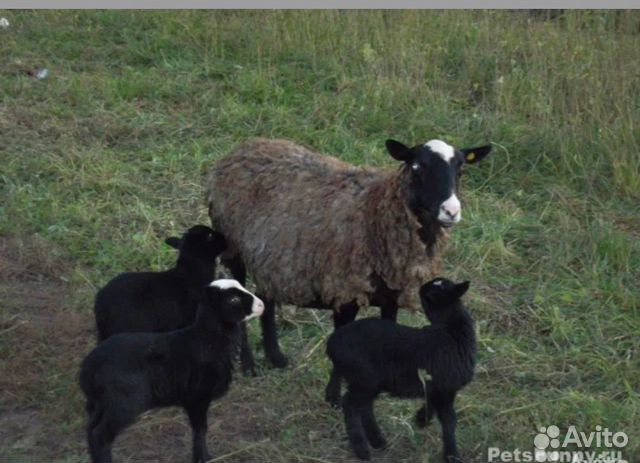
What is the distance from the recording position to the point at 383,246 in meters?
6.77

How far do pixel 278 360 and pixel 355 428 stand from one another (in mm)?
1270

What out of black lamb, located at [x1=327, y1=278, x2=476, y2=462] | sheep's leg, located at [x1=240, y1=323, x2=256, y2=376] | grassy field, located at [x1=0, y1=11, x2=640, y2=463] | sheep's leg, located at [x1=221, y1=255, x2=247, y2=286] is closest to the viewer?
black lamb, located at [x1=327, y1=278, x2=476, y2=462]

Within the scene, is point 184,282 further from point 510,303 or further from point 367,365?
point 510,303

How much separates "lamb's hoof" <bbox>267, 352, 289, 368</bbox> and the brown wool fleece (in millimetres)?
454

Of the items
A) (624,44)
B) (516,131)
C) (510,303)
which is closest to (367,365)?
(510,303)

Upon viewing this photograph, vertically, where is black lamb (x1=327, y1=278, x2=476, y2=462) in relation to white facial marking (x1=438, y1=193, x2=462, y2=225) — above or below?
below

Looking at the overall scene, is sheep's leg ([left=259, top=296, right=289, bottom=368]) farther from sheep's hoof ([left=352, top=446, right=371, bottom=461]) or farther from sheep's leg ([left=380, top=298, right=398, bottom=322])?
sheep's hoof ([left=352, top=446, right=371, bottom=461])

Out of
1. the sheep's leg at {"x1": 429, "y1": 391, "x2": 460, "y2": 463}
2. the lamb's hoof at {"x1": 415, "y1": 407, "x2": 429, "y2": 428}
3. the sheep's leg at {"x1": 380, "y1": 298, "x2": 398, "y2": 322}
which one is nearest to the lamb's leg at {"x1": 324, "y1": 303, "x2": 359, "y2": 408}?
the sheep's leg at {"x1": 380, "y1": 298, "x2": 398, "y2": 322}

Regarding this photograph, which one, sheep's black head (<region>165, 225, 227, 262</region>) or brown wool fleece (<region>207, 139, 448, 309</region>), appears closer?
brown wool fleece (<region>207, 139, 448, 309</region>)

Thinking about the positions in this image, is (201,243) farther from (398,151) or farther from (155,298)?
(398,151)

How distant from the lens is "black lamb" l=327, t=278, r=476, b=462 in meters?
6.12

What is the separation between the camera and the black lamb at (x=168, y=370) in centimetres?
599

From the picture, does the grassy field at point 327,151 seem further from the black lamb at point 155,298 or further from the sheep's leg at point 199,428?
the black lamb at point 155,298

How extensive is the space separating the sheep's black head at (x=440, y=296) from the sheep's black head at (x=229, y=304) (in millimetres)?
841
